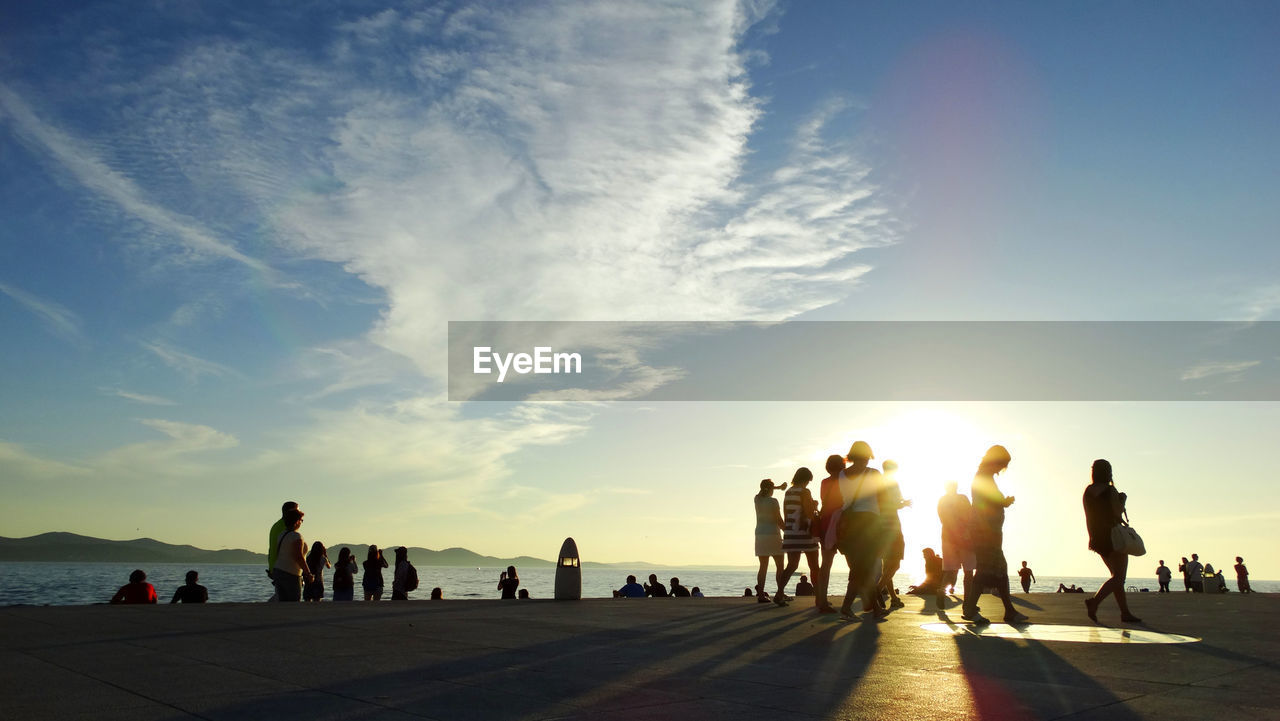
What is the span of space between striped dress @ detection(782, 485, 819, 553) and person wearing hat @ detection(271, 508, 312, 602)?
296 inches

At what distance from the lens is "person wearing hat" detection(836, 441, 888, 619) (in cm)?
1090

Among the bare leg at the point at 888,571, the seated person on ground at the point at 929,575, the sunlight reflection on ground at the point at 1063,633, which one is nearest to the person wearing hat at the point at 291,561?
the bare leg at the point at 888,571

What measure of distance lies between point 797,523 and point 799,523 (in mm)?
31

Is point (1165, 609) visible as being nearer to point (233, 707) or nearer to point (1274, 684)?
point (1274, 684)

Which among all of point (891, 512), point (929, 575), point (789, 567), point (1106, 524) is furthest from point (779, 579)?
point (929, 575)

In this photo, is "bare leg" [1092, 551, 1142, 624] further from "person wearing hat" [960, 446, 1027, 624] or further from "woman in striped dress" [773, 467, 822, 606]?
"woman in striped dress" [773, 467, 822, 606]

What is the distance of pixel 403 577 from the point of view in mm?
18484

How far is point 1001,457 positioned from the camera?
34.8 feet

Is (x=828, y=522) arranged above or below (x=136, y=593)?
above

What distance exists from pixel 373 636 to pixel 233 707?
3960 mm

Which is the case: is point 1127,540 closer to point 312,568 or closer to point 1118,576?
point 1118,576

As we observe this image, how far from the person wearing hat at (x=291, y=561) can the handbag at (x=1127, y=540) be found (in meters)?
11.3

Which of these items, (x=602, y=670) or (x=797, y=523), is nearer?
(x=602, y=670)

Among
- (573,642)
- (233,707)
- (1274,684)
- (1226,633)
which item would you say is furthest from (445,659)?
(1226,633)
